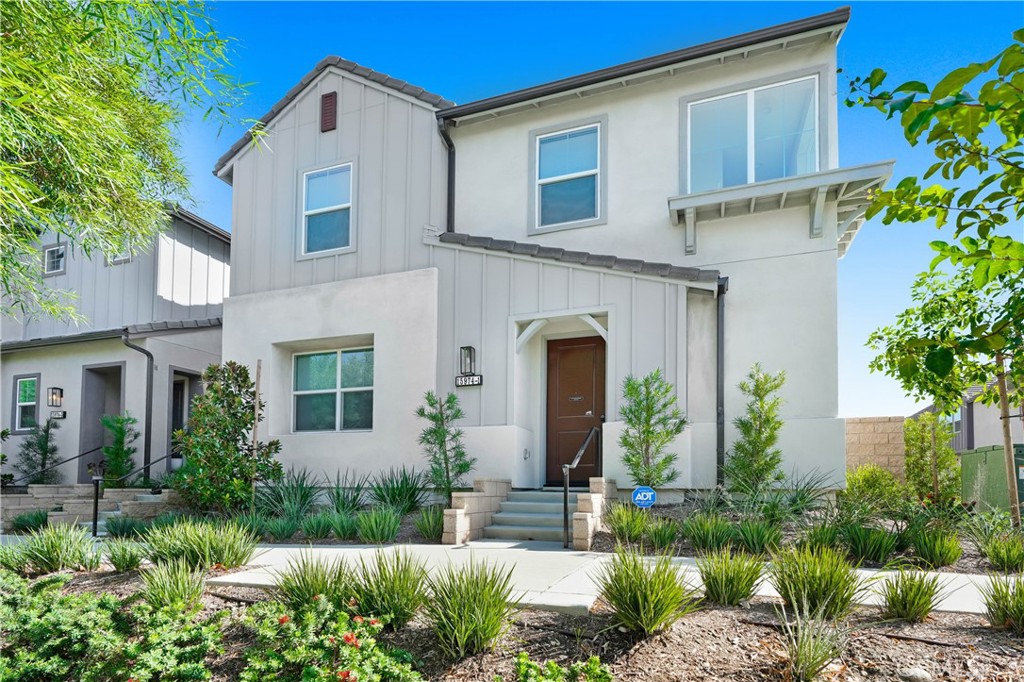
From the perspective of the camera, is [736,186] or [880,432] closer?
[736,186]

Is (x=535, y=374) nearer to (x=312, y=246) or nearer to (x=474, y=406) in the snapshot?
(x=474, y=406)

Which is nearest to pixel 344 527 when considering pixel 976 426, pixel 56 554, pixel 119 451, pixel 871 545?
pixel 56 554

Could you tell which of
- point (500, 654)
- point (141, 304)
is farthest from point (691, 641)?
point (141, 304)

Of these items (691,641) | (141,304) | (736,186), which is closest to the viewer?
(691,641)

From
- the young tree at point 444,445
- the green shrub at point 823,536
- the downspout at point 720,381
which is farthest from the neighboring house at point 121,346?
the green shrub at point 823,536

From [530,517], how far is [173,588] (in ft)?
14.8

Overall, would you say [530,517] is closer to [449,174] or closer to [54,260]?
[449,174]

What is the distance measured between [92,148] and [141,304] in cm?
975

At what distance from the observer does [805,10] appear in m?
10.1

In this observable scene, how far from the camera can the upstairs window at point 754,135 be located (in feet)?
33.8

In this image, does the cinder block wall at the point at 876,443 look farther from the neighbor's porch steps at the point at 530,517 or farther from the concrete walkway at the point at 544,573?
the concrete walkway at the point at 544,573

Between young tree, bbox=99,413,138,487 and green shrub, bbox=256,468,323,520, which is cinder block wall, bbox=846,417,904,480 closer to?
green shrub, bbox=256,468,323,520

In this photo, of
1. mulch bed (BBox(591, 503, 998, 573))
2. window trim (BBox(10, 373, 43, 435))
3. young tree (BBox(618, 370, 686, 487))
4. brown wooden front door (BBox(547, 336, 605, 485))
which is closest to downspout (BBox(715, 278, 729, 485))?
young tree (BBox(618, 370, 686, 487))

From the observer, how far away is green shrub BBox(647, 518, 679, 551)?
762 cm
